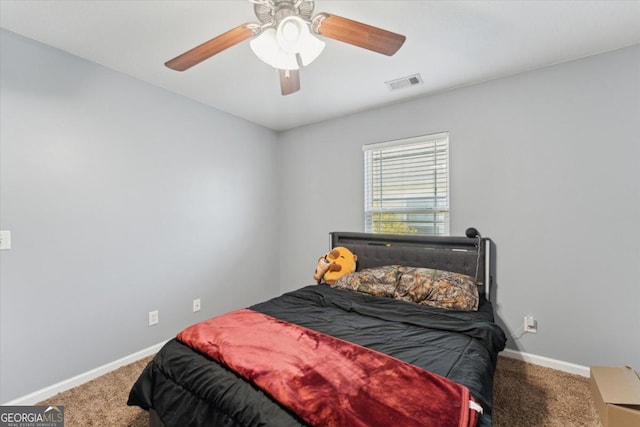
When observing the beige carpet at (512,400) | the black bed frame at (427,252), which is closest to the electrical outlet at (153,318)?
the beige carpet at (512,400)

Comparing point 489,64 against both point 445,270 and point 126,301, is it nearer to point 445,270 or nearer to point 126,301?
point 445,270

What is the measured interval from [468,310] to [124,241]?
2.86 metres

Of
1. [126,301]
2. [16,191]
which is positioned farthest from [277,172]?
[16,191]

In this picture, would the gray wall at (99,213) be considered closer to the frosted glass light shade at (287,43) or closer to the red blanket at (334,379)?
the red blanket at (334,379)

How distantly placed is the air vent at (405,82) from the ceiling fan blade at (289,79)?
113cm

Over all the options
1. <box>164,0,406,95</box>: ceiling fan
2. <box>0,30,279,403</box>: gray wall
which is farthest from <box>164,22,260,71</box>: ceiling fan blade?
<box>0,30,279,403</box>: gray wall

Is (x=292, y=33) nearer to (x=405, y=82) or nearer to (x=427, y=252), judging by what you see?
(x=405, y=82)

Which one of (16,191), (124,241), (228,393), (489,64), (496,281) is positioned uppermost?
(489,64)

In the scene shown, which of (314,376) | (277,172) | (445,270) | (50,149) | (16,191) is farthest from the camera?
(277,172)

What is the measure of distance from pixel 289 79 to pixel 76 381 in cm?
274

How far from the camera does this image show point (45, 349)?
6.71ft

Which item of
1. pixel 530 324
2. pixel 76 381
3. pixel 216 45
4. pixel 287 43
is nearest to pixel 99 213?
pixel 76 381

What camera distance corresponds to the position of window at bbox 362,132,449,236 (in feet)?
9.41

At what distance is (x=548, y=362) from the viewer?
2.33 meters
